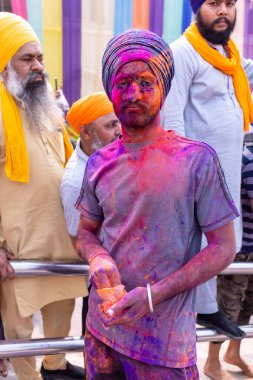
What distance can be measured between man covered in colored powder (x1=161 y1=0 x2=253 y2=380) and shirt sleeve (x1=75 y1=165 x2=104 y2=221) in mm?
971

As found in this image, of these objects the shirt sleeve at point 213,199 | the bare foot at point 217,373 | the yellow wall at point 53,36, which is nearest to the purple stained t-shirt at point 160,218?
the shirt sleeve at point 213,199

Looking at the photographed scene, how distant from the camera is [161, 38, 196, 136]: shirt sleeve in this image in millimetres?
2840

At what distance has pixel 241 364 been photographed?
3629 millimetres

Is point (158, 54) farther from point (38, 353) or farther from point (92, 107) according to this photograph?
point (38, 353)

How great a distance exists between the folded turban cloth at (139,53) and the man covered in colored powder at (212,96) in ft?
3.52

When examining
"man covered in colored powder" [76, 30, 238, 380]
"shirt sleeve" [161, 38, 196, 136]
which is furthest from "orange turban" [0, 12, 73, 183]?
"man covered in colored powder" [76, 30, 238, 380]

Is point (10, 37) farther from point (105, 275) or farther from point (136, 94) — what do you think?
point (105, 275)

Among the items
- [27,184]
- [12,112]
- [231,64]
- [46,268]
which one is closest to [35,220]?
[27,184]

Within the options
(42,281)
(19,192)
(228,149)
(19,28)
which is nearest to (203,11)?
(228,149)

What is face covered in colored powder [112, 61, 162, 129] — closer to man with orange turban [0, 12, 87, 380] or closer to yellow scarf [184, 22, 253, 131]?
man with orange turban [0, 12, 87, 380]

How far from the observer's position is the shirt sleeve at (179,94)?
284cm

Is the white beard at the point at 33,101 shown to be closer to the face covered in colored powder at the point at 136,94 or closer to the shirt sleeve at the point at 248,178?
the shirt sleeve at the point at 248,178

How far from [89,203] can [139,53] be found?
0.50 metres

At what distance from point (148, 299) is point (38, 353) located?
112 cm
